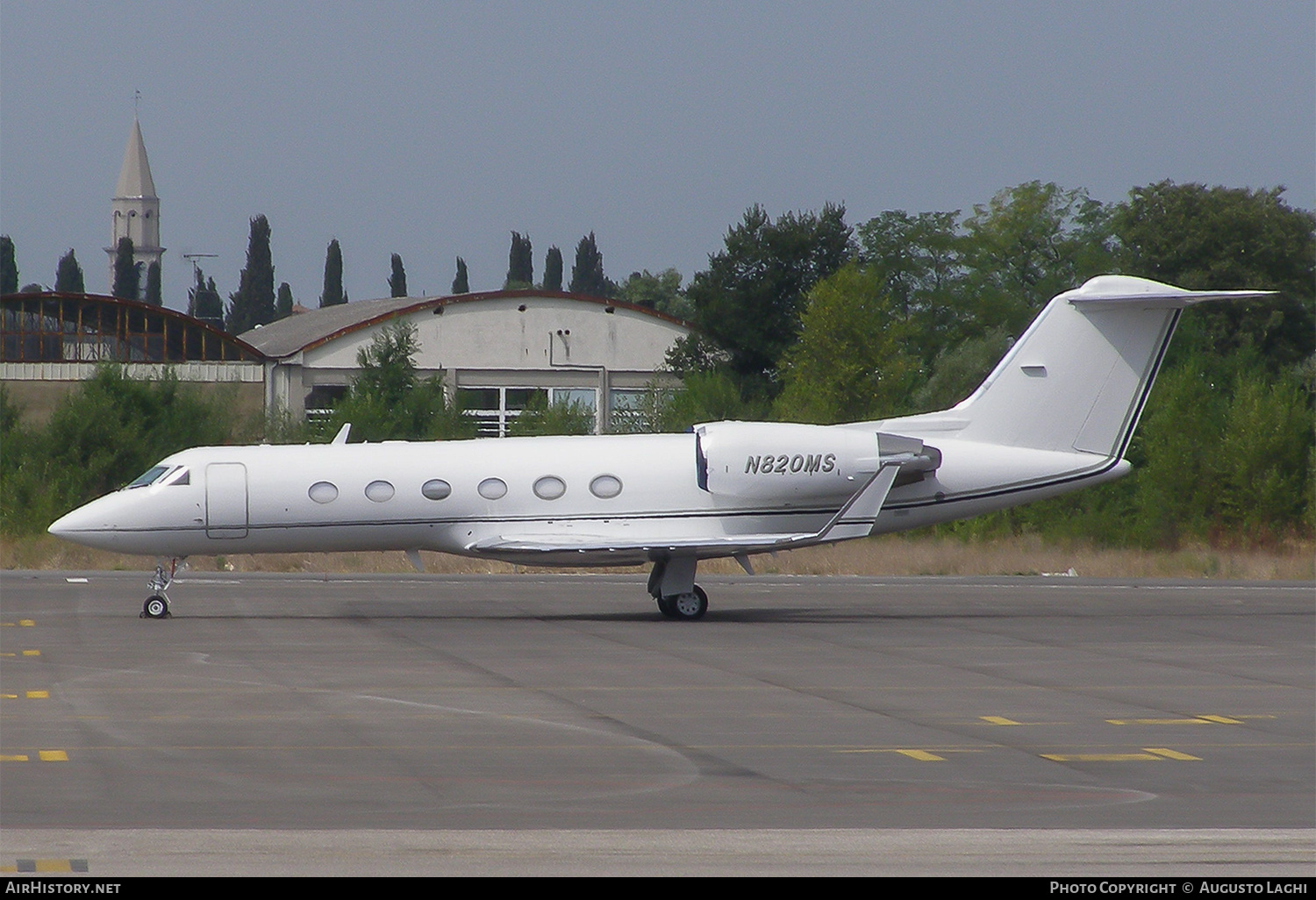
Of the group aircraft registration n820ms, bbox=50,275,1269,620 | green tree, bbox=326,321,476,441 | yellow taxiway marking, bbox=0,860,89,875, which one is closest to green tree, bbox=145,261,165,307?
green tree, bbox=326,321,476,441

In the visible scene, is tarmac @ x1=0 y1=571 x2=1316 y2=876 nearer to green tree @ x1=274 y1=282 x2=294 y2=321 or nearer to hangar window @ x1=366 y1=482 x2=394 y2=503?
hangar window @ x1=366 y1=482 x2=394 y2=503

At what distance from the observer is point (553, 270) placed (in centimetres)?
13275

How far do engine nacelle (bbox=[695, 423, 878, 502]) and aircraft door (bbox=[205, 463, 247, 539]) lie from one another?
6477 millimetres

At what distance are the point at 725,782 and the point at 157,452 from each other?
134 ft

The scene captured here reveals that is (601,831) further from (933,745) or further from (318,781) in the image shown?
(933,745)

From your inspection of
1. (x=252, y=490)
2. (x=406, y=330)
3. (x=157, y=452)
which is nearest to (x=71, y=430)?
(x=157, y=452)

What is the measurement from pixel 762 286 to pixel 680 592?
50.3 metres

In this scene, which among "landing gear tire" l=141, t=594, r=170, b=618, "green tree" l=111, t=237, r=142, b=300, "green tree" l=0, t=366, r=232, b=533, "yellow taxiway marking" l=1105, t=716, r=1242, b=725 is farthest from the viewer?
"green tree" l=111, t=237, r=142, b=300

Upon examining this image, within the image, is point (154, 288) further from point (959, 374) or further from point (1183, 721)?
point (1183, 721)

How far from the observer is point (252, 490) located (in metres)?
24.0

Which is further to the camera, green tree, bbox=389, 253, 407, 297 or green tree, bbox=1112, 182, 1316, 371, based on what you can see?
green tree, bbox=389, 253, 407, 297

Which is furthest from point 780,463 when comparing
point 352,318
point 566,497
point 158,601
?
point 352,318

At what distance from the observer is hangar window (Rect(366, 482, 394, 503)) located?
78.8 ft

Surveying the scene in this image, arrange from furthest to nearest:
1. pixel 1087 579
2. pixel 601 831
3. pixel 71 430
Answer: pixel 71 430, pixel 1087 579, pixel 601 831
